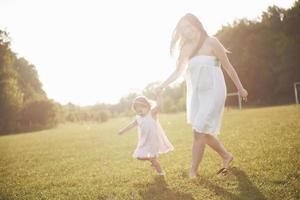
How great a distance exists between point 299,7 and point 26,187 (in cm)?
4445

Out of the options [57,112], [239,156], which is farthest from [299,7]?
[239,156]

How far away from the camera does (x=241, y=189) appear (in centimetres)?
514

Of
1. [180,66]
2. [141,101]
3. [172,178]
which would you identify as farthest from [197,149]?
[141,101]

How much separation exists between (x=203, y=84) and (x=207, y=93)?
0.16 meters

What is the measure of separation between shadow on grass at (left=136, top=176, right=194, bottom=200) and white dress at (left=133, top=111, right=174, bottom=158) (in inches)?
37.2

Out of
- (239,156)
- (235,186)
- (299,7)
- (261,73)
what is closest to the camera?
(235,186)

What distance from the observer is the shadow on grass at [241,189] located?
4727mm

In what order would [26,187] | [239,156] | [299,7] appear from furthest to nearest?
[299,7] → [239,156] → [26,187]

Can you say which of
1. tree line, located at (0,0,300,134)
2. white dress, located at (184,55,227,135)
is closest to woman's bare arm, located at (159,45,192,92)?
white dress, located at (184,55,227,135)

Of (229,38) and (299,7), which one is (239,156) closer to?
(299,7)

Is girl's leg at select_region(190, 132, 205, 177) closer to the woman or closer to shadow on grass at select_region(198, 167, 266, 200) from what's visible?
the woman

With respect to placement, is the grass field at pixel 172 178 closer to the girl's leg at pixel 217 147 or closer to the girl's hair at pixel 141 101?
the girl's leg at pixel 217 147

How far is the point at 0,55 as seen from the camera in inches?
1982

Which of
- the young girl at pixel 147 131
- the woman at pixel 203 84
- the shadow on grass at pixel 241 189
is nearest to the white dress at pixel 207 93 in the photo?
the woman at pixel 203 84
